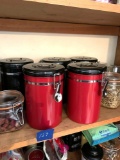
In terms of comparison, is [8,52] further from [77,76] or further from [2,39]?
[77,76]

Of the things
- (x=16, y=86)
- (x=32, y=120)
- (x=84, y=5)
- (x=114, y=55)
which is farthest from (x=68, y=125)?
(x=114, y=55)

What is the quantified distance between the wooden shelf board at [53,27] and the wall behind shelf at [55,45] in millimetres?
31

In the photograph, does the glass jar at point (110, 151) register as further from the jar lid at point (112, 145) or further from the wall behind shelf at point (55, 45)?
the wall behind shelf at point (55, 45)

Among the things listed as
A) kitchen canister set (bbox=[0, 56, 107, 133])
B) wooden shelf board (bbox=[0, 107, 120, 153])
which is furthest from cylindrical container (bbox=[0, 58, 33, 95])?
wooden shelf board (bbox=[0, 107, 120, 153])

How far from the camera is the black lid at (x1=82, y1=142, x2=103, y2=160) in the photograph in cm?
65

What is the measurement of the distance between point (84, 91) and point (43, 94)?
139mm

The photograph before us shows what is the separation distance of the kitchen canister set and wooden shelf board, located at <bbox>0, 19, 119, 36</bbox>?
22 centimetres

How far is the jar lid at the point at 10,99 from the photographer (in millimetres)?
428

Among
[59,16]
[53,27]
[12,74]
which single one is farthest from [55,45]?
[12,74]

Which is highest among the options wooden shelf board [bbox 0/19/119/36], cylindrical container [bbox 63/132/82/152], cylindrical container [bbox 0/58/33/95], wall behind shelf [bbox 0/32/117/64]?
wooden shelf board [bbox 0/19/119/36]

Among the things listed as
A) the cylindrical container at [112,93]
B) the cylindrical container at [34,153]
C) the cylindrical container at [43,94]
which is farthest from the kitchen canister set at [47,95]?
the cylindrical container at [34,153]

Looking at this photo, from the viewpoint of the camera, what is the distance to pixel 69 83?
512mm

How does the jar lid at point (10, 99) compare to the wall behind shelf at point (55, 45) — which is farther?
the wall behind shelf at point (55, 45)

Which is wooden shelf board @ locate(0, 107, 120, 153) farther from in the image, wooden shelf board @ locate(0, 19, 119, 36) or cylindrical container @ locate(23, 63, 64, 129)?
wooden shelf board @ locate(0, 19, 119, 36)
